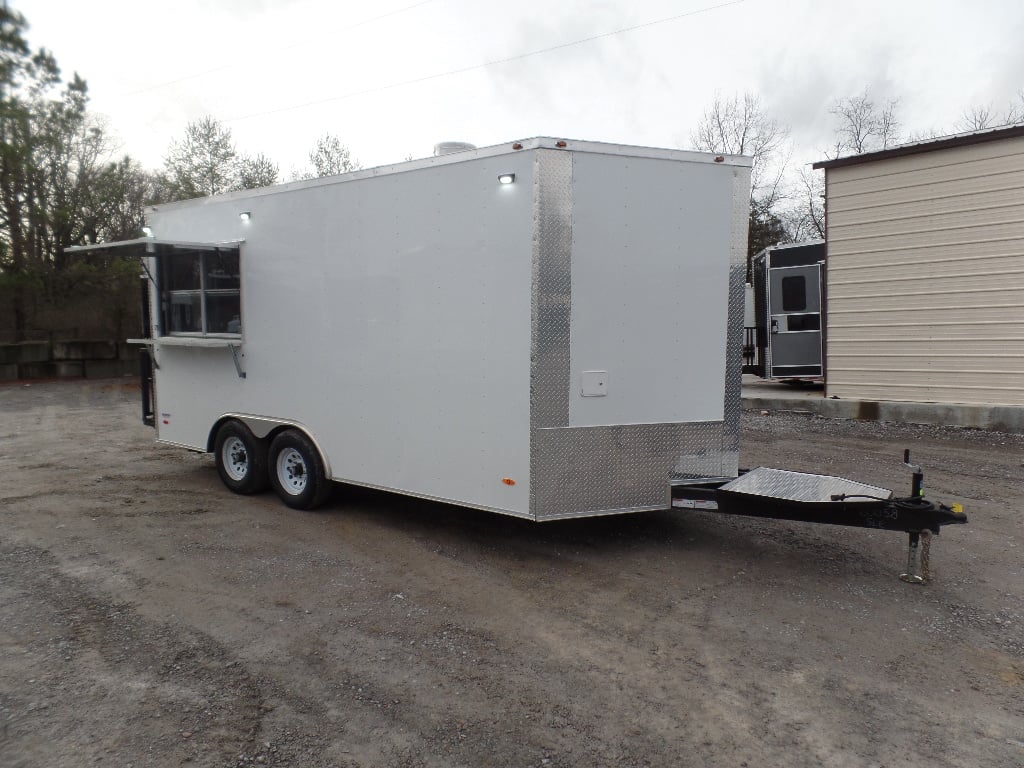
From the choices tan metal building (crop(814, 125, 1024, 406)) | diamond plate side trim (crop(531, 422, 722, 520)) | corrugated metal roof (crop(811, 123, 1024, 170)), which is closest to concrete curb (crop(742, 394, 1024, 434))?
tan metal building (crop(814, 125, 1024, 406))

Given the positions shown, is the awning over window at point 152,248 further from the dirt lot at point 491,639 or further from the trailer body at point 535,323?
the dirt lot at point 491,639

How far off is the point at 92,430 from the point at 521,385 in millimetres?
9349

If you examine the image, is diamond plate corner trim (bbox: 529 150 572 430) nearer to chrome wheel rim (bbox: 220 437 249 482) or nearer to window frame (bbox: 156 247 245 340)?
window frame (bbox: 156 247 245 340)

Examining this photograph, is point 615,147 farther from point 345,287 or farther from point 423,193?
point 345,287

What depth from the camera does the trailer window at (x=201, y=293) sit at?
6.82 metres

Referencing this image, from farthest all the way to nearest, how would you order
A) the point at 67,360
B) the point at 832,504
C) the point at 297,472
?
1. the point at 67,360
2. the point at 297,472
3. the point at 832,504

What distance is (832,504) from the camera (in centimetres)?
451

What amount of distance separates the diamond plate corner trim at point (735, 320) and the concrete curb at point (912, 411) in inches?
270

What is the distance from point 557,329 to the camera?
→ 15.9 feet

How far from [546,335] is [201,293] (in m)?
4.08

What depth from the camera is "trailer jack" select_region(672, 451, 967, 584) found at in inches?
171

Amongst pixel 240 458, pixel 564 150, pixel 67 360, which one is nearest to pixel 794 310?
pixel 564 150

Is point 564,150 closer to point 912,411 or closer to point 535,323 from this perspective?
point 535,323

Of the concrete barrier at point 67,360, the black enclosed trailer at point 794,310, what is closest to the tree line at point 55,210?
the concrete barrier at point 67,360
